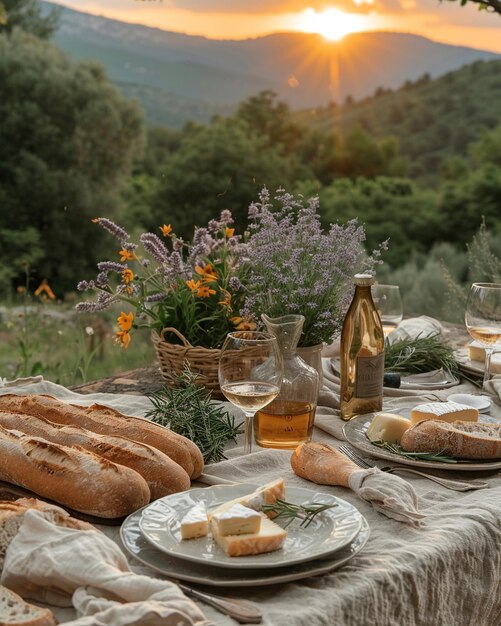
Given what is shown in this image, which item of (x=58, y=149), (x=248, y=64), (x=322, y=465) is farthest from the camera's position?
(x=58, y=149)

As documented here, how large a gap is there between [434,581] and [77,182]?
1456 centimetres

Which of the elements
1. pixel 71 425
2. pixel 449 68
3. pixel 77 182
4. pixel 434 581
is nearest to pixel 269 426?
pixel 71 425

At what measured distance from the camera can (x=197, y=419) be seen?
1841 mm

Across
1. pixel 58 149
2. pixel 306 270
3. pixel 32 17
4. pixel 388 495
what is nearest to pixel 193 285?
pixel 306 270

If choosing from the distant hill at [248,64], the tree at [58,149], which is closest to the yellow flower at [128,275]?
the distant hill at [248,64]

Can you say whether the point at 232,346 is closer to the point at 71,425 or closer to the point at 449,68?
the point at 71,425

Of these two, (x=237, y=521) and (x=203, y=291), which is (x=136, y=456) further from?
(x=203, y=291)

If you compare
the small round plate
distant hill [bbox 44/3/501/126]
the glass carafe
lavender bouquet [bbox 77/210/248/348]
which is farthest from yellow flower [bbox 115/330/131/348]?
distant hill [bbox 44/3/501/126]

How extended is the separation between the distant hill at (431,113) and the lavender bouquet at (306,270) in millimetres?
13474

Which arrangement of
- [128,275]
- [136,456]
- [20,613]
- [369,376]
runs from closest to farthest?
[20,613] < [136,456] < [369,376] < [128,275]

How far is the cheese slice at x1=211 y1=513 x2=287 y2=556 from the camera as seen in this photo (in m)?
1.21

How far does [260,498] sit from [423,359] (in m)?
1.17

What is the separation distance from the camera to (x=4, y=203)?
15.0 meters

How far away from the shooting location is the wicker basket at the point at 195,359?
2.13 m
